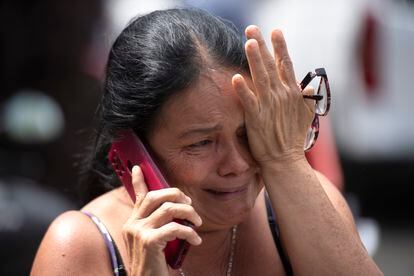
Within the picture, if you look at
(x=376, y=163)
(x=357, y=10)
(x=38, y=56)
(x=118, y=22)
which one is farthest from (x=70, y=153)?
(x=376, y=163)

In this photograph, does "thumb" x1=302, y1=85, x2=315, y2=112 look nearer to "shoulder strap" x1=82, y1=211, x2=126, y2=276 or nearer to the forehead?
the forehead

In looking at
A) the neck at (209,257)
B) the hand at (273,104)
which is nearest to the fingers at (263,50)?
the hand at (273,104)

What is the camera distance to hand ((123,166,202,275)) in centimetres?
269

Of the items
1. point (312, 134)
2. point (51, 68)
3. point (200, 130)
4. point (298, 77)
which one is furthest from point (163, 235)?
point (51, 68)

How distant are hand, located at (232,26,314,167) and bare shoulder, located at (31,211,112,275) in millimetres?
560

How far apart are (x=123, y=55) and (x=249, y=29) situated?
1.35ft

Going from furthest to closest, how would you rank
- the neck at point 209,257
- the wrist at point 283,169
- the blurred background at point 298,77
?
the blurred background at point 298,77 → the neck at point 209,257 → the wrist at point 283,169

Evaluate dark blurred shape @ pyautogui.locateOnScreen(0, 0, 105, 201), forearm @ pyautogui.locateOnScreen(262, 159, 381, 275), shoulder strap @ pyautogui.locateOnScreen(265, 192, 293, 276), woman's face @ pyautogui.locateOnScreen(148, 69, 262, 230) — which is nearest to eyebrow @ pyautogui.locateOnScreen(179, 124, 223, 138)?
woman's face @ pyautogui.locateOnScreen(148, 69, 262, 230)

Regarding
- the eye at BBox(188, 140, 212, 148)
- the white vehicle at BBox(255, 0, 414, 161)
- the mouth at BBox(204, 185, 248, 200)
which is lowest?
the white vehicle at BBox(255, 0, 414, 161)

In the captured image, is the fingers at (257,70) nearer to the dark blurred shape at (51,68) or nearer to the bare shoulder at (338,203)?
the bare shoulder at (338,203)

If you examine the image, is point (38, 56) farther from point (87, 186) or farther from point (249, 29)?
point (249, 29)

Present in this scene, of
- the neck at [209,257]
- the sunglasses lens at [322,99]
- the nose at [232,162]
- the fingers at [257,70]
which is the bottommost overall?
the neck at [209,257]

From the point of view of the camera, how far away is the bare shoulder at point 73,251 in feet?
9.52

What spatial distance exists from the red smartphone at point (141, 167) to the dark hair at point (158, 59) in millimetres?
44
